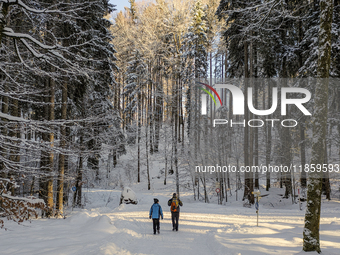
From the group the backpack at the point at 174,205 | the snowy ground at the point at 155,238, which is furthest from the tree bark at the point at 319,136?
the backpack at the point at 174,205

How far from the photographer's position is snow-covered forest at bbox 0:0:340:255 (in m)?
6.38

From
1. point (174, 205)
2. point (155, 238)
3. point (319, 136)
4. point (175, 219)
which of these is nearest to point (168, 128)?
point (174, 205)

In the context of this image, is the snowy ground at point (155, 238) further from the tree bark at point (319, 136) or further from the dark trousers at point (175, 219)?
the tree bark at point (319, 136)

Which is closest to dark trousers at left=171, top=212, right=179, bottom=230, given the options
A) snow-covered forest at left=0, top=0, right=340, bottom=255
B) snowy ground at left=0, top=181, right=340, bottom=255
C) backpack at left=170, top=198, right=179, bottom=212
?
backpack at left=170, top=198, right=179, bottom=212

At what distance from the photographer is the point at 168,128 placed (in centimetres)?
2689

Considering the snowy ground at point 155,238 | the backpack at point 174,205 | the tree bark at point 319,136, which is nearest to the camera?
the tree bark at point 319,136

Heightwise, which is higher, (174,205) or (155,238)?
(174,205)

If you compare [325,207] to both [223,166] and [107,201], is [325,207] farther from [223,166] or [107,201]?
[107,201]

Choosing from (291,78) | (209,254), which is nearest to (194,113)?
(291,78)

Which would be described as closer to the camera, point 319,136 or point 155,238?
point 319,136

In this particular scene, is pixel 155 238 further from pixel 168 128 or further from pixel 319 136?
pixel 168 128

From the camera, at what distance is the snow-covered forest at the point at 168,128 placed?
638cm

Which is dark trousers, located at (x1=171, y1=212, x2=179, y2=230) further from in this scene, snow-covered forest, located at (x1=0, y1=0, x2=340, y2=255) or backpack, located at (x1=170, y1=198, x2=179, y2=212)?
snow-covered forest, located at (x1=0, y1=0, x2=340, y2=255)

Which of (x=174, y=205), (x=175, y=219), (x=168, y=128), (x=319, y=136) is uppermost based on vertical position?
(x=168, y=128)
